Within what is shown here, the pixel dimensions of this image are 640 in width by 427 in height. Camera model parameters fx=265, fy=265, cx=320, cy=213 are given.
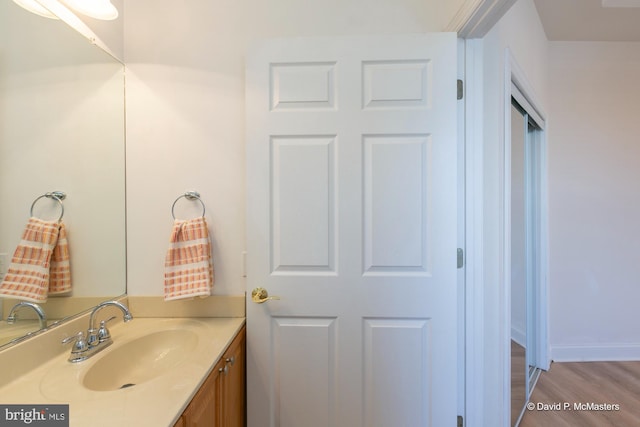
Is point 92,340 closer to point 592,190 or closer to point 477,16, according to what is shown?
point 477,16

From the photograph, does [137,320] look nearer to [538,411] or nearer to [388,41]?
[388,41]

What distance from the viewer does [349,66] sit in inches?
45.2

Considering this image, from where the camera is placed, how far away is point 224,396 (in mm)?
998

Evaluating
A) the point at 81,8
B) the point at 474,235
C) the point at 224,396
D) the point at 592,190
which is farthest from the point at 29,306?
the point at 592,190

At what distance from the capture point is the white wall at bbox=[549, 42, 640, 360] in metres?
2.27

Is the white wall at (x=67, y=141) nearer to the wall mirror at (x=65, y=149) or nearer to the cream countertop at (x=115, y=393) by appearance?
the wall mirror at (x=65, y=149)

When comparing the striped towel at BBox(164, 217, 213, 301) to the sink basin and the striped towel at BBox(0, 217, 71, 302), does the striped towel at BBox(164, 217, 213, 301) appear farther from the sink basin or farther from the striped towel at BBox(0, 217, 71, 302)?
the striped towel at BBox(0, 217, 71, 302)

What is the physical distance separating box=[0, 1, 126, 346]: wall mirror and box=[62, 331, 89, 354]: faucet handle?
8 cm

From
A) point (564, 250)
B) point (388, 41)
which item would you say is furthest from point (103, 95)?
point (564, 250)

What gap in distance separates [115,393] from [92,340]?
0.35 metres

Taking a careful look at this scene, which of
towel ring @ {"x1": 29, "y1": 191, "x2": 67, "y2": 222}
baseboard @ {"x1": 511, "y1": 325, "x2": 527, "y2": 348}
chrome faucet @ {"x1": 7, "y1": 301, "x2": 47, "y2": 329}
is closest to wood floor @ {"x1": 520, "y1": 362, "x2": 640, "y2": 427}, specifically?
baseboard @ {"x1": 511, "y1": 325, "x2": 527, "y2": 348}

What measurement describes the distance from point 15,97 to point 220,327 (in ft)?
3.52

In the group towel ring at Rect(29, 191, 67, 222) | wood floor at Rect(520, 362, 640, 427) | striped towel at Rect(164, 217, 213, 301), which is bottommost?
wood floor at Rect(520, 362, 640, 427)

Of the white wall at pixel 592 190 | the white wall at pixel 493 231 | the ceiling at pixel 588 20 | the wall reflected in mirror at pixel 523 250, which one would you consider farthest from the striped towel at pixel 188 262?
the white wall at pixel 592 190
